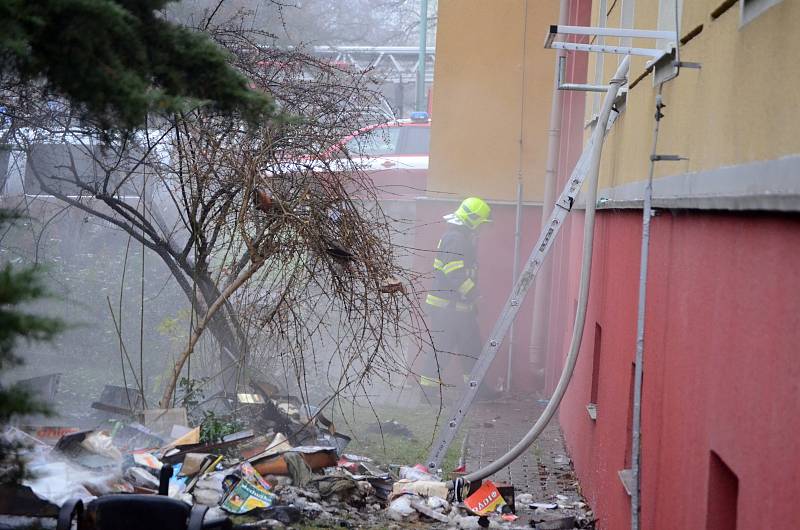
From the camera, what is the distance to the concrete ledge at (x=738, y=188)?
2.66m

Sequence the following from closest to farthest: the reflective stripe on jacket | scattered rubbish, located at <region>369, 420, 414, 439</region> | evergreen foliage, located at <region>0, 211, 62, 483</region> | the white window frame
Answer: evergreen foliage, located at <region>0, 211, 62, 483</region> → the white window frame → scattered rubbish, located at <region>369, 420, 414, 439</region> → the reflective stripe on jacket

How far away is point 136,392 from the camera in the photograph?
845 cm

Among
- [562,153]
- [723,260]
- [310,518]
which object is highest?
[562,153]

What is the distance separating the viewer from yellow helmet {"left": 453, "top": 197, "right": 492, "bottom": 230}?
1205 cm

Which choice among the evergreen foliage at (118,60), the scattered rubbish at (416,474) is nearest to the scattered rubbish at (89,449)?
the scattered rubbish at (416,474)

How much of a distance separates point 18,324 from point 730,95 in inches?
110

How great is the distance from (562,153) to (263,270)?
19.7ft

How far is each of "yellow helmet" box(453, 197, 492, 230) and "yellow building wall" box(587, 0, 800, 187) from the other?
5.86m

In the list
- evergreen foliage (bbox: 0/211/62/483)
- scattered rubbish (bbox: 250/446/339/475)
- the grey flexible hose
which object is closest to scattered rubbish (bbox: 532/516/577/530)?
the grey flexible hose

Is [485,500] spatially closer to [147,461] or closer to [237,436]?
[237,436]

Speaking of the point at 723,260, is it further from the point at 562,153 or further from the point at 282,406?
A: the point at 562,153

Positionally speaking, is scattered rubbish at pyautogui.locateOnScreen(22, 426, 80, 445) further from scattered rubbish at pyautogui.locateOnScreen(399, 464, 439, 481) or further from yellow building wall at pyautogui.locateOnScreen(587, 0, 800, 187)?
yellow building wall at pyautogui.locateOnScreen(587, 0, 800, 187)

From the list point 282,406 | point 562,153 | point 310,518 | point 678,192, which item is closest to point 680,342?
point 678,192

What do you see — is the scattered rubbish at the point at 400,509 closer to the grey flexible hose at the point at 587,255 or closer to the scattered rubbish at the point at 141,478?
the grey flexible hose at the point at 587,255
